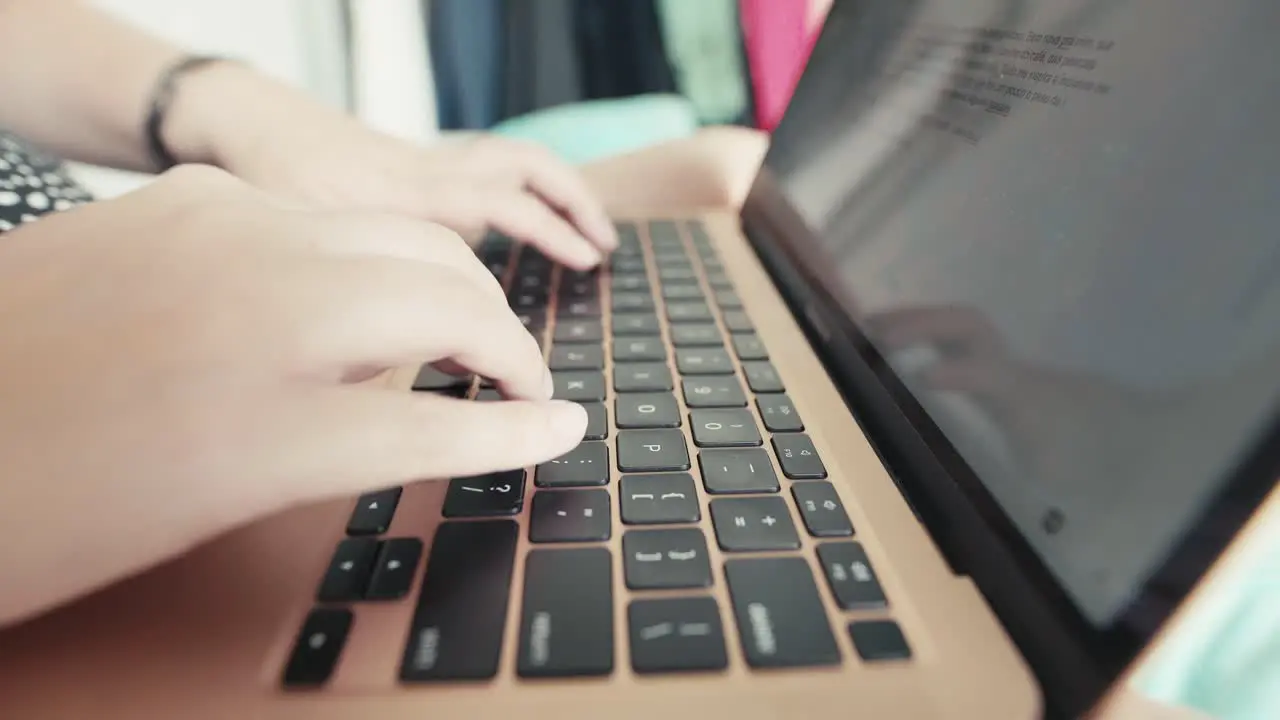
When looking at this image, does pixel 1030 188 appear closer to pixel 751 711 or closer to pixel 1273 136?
pixel 1273 136

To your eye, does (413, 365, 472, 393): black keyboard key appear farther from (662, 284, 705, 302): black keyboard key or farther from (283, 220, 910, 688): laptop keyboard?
(662, 284, 705, 302): black keyboard key

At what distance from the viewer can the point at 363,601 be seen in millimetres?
251

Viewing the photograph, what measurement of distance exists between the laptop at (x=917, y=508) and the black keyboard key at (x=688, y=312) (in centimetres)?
10

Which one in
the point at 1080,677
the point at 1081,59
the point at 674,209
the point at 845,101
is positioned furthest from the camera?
the point at 674,209

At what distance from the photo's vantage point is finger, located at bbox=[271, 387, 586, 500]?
236 millimetres

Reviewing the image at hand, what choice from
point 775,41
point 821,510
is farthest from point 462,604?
point 775,41

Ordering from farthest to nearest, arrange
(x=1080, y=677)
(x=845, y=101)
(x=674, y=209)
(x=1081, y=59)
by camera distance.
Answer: (x=674, y=209) → (x=845, y=101) → (x=1081, y=59) → (x=1080, y=677)

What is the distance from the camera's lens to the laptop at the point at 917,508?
22cm

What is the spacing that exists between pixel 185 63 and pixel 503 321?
0.45 metres

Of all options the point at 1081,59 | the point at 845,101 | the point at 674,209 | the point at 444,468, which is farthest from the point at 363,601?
the point at 674,209

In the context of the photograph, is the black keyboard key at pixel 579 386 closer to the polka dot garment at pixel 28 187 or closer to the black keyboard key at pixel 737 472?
the black keyboard key at pixel 737 472

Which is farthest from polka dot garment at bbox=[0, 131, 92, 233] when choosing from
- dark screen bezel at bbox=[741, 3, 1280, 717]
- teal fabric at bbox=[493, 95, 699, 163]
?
teal fabric at bbox=[493, 95, 699, 163]

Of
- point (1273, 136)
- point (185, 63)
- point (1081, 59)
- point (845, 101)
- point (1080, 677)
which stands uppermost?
point (185, 63)

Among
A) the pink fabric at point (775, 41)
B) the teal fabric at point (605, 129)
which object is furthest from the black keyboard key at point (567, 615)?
the pink fabric at point (775, 41)
